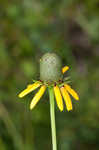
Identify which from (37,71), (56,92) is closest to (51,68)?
(56,92)

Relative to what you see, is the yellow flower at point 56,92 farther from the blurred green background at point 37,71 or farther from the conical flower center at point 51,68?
the blurred green background at point 37,71

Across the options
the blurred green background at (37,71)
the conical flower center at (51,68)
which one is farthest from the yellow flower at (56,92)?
the blurred green background at (37,71)

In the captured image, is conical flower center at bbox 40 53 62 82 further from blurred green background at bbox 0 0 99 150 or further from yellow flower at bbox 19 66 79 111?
blurred green background at bbox 0 0 99 150

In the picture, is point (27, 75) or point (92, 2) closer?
point (27, 75)

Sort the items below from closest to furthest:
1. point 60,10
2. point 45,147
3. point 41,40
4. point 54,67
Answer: point 54,67
point 45,147
point 41,40
point 60,10

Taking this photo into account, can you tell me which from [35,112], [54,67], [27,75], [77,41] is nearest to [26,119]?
[35,112]

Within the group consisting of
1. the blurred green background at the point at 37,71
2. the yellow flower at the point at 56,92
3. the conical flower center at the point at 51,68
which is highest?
the blurred green background at the point at 37,71

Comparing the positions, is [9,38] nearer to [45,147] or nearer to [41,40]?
[41,40]

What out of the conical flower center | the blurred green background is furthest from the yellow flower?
the blurred green background
